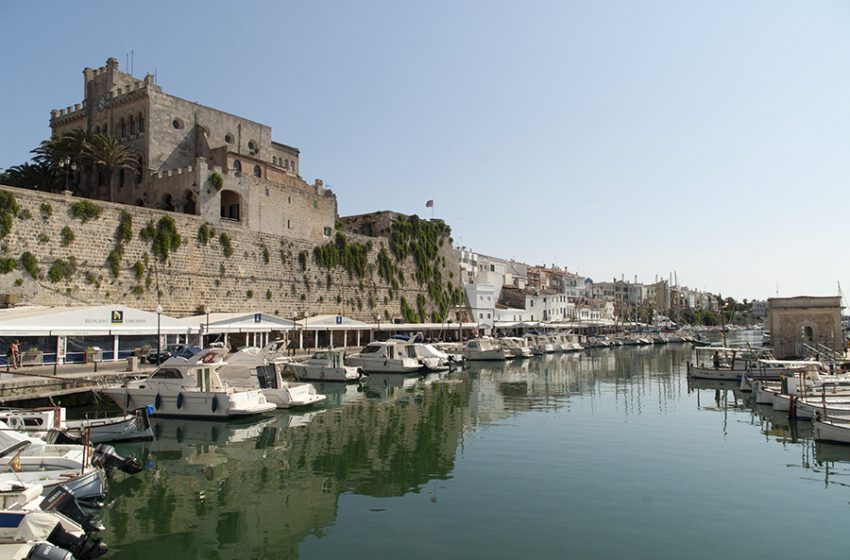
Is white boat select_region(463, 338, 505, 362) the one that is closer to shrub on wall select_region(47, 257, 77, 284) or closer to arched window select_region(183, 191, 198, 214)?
arched window select_region(183, 191, 198, 214)

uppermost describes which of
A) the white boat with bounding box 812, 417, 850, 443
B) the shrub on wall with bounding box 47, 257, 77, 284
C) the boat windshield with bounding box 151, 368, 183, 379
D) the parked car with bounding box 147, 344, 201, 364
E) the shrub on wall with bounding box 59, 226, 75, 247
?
the shrub on wall with bounding box 59, 226, 75, 247

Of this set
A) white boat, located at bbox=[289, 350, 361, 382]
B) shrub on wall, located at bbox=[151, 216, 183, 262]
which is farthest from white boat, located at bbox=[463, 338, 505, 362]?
shrub on wall, located at bbox=[151, 216, 183, 262]

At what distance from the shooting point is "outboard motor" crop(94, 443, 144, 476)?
13.1 metres

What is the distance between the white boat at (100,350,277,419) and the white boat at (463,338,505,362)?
87.8 ft

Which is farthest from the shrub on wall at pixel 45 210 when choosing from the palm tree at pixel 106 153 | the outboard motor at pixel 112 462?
the outboard motor at pixel 112 462

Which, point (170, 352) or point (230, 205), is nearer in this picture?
point (170, 352)

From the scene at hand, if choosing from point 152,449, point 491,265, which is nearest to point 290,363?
point 152,449

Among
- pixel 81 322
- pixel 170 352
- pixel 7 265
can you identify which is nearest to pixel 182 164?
pixel 7 265

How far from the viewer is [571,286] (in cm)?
11481

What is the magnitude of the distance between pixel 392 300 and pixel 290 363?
2403 cm

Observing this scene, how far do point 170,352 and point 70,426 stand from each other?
13287 millimetres

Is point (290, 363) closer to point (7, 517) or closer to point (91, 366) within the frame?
point (91, 366)

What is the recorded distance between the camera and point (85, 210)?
3256cm

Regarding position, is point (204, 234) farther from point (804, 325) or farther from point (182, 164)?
point (804, 325)
